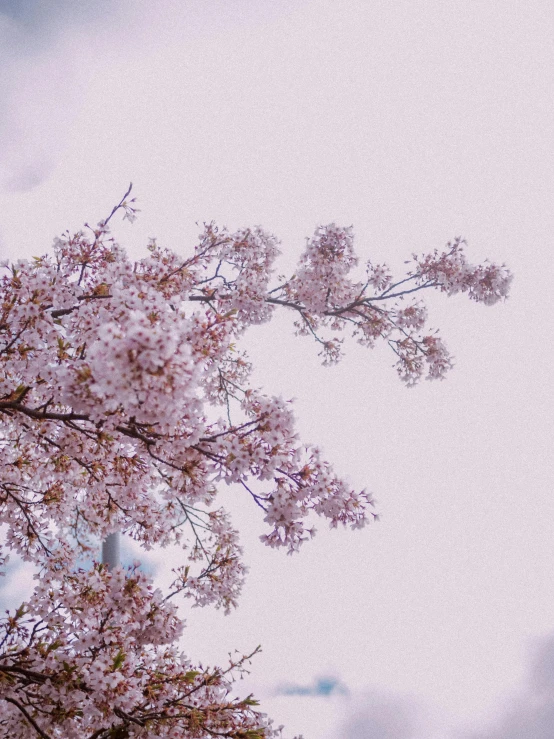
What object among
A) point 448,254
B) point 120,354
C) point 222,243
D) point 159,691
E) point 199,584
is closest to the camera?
point 120,354

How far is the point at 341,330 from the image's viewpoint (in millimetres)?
11023

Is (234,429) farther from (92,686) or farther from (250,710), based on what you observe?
(250,710)

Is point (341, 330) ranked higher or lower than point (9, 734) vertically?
higher

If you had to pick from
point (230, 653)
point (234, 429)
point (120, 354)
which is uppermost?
point (234, 429)

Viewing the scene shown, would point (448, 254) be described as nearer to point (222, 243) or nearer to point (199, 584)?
point (222, 243)

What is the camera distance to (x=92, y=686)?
4895mm

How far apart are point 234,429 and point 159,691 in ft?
11.0

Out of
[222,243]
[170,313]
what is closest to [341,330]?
[222,243]

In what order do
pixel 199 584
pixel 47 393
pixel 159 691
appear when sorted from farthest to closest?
pixel 199 584 < pixel 159 691 < pixel 47 393

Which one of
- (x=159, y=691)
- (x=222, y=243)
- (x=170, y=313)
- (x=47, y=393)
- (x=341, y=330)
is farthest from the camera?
(x=341, y=330)

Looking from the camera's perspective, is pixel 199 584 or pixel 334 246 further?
pixel 334 246

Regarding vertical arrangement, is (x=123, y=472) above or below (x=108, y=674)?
above

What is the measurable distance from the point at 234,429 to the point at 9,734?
4.32 meters

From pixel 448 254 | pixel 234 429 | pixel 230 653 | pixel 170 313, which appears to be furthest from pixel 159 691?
pixel 448 254
